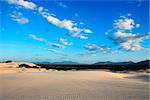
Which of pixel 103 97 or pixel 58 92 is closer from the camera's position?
pixel 103 97

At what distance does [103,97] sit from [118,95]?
2.95 ft

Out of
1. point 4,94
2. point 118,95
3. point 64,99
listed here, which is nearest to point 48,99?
point 64,99

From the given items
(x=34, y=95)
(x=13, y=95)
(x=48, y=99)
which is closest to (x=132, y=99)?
(x=48, y=99)

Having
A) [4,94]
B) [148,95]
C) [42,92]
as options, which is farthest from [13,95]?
[148,95]

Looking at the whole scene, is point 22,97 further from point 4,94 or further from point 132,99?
point 132,99

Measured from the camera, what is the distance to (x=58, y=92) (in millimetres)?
12031

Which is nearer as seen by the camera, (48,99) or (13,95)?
(48,99)

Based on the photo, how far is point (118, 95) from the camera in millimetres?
11398

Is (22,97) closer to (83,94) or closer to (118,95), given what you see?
(83,94)

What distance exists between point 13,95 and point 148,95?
19.4 feet

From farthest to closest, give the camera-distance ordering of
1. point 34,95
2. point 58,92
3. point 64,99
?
point 58,92
point 34,95
point 64,99

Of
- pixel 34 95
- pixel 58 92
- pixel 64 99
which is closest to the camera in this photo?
pixel 64 99

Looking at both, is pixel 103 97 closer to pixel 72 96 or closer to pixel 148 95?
pixel 72 96

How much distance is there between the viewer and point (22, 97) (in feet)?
35.2
